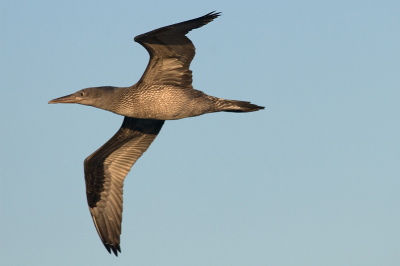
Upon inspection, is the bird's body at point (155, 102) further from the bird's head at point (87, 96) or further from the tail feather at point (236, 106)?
the tail feather at point (236, 106)

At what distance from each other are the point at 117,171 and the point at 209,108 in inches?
145

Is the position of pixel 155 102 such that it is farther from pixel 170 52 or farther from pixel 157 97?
pixel 170 52

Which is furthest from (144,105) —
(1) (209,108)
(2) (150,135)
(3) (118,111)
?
(2) (150,135)

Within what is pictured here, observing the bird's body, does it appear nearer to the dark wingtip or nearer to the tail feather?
the tail feather

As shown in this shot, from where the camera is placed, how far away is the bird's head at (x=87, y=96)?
15156 millimetres

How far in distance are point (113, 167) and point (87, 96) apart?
2.89m

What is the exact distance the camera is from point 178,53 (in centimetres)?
1484

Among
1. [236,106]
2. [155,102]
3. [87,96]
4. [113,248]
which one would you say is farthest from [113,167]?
[236,106]

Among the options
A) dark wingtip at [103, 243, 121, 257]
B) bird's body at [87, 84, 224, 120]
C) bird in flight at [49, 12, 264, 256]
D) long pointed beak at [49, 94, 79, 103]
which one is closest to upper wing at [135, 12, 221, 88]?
bird in flight at [49, 12, 264, 256]

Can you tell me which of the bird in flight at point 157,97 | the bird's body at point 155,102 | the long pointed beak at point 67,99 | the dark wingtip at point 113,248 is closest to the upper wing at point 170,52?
the bird in flight at point 157,97

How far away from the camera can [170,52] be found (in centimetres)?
1477

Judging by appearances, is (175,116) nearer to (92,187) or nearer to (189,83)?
(189,83)

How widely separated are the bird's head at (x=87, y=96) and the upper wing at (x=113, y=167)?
230cm

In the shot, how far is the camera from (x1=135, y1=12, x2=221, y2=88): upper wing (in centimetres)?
1376
